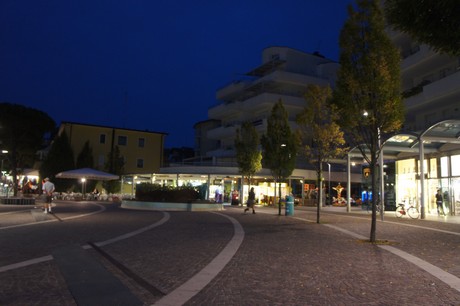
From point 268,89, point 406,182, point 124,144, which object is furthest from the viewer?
point 124,144

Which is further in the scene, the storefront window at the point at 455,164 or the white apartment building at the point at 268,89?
the white apartment building at the point at 268,89

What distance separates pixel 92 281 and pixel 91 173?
2945 cm

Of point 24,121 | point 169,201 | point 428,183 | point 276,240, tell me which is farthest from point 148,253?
point 24,121

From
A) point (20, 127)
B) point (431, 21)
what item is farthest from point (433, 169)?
point (20, 127)

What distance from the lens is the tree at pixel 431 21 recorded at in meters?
5.20

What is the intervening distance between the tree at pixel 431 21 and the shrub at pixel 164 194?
74.9 ft

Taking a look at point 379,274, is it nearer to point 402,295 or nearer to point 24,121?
point 402,295

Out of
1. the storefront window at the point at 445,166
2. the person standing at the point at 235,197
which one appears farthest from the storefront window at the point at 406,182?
the person standing at the point at 235,197

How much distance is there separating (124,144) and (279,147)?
32.0 m

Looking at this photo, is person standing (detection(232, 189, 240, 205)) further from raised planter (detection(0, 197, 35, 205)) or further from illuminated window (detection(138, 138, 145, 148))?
illuminated window (detection(138, 138, 145, 148))

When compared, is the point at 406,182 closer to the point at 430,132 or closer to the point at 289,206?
the point at 430,132

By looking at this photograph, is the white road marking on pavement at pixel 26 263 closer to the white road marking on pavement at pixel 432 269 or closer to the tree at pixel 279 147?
the white road marking on pavement at pixel 432 269

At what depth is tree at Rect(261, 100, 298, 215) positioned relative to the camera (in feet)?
85.0

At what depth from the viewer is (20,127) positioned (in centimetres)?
4438
